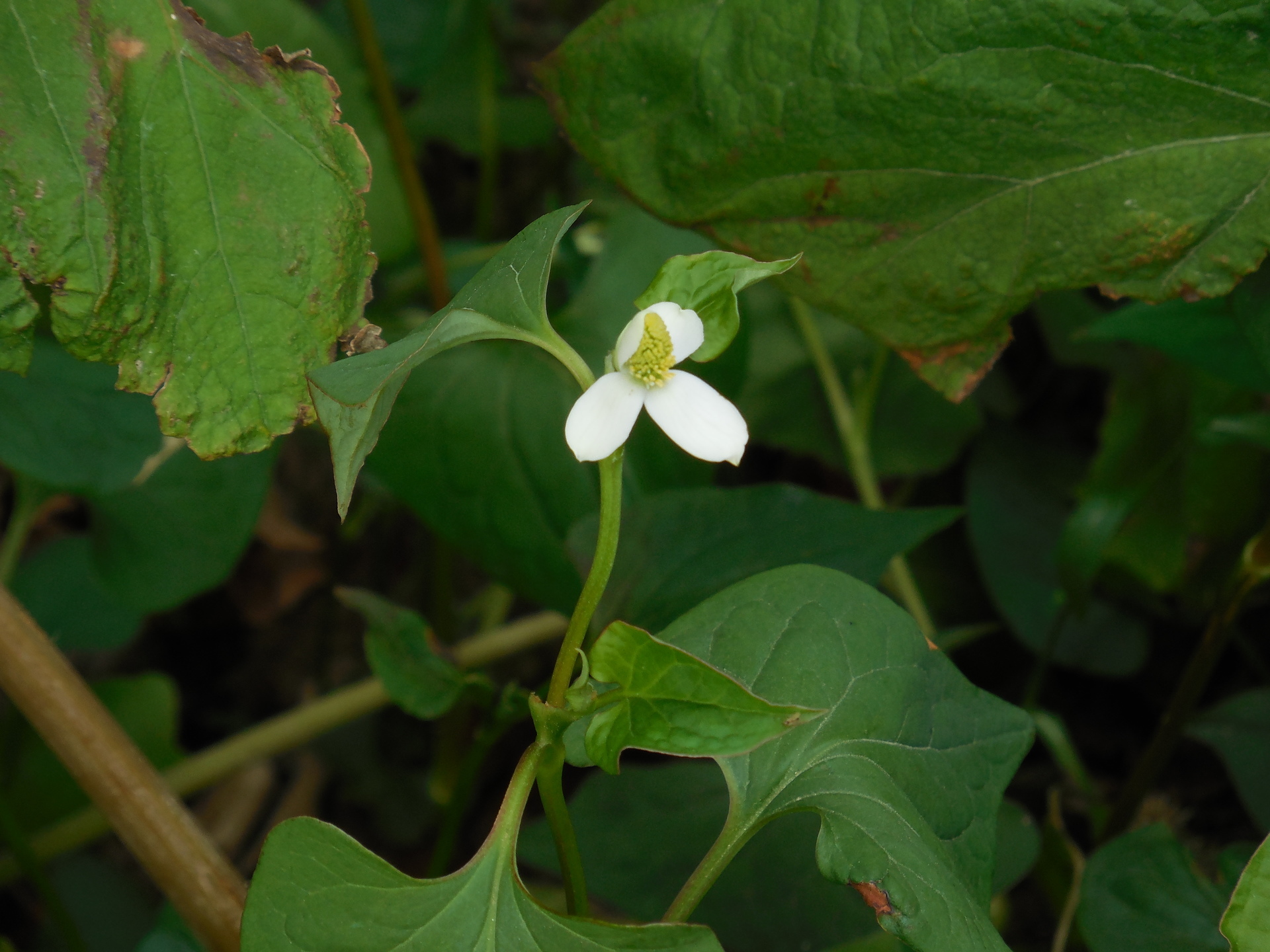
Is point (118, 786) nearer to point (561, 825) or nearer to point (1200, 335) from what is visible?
point (561, 825)

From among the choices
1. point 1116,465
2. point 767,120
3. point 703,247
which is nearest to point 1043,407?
point 1116,465

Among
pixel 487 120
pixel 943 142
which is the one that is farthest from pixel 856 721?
pixel 487 120

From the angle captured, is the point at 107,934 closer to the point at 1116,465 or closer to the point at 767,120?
the point at 767,120

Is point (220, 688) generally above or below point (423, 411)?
below

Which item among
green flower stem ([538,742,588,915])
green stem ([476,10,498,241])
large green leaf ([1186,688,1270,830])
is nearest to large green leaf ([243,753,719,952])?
green flower stem ([538,742,588,915])

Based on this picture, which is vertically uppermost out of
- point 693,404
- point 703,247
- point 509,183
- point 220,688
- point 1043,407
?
point 693,404

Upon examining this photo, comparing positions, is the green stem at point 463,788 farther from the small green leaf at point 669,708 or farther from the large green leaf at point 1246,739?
the large green leaf at point 1246,739

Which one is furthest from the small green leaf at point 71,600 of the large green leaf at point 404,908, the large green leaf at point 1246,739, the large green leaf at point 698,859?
the large green leaf at point 1246,739

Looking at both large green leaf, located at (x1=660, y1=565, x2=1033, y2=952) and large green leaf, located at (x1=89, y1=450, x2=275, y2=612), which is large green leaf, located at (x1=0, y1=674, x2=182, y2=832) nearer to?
large green leaf, located at (x1=89, y1=450, x2=275, y2=612)
